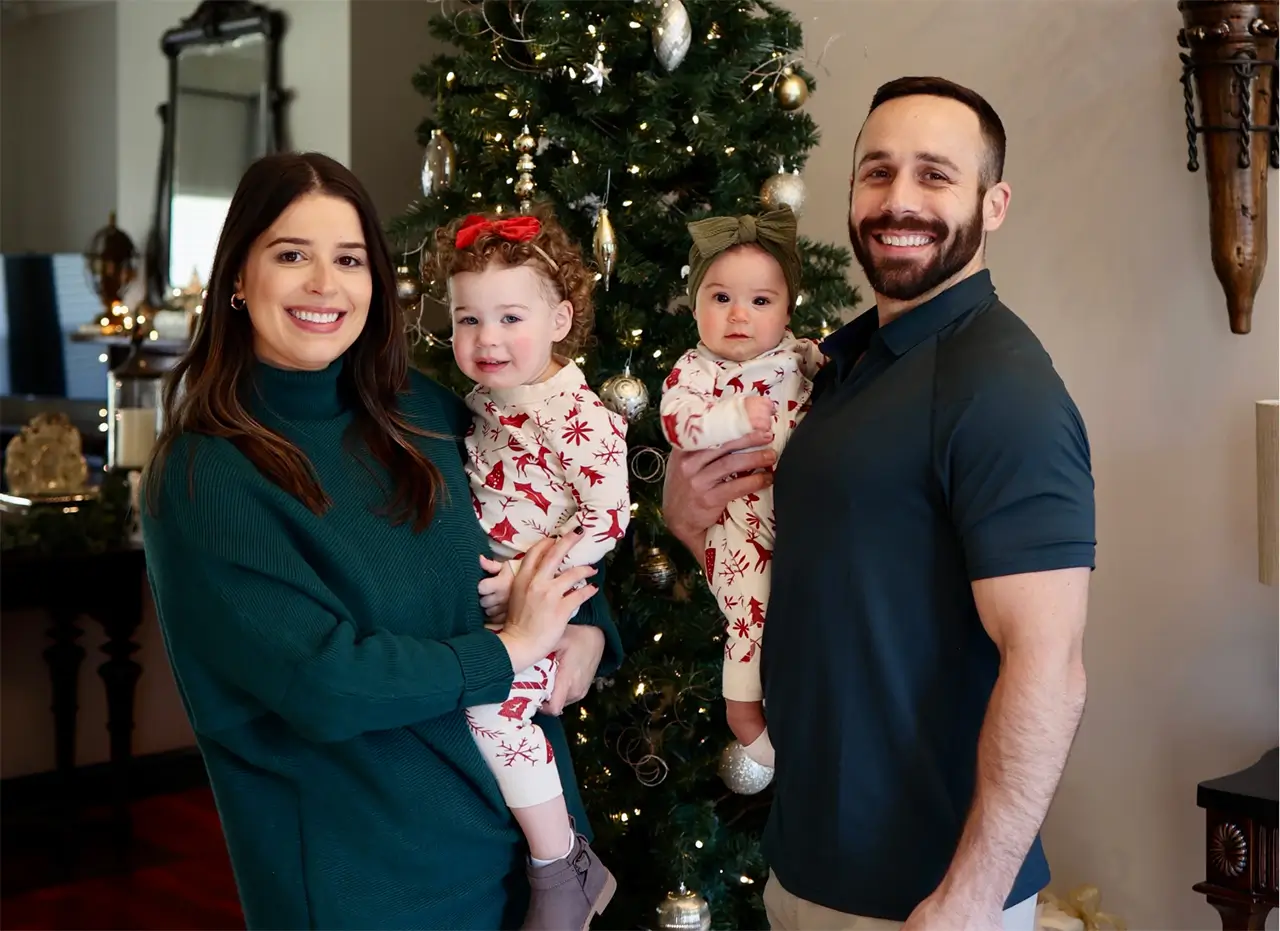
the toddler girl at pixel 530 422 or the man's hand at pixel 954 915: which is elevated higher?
the toddler girl at pixel 530 422

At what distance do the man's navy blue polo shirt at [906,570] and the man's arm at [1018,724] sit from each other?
5cm

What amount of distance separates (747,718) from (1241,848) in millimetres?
1124

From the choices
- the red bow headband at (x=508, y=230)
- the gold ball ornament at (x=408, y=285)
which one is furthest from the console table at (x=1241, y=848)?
the gold ball ornament at (x=408, y=285)

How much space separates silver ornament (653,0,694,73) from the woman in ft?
3.50

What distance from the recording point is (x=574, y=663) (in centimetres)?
193

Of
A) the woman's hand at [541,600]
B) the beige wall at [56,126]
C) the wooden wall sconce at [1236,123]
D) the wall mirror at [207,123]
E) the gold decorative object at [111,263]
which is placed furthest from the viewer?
the beige wall at [56,126]

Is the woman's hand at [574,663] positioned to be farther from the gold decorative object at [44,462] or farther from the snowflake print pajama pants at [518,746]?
the gold decorative object at [44,462]

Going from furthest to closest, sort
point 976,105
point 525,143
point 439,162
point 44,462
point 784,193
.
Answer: point 44,462 → point 439,162 → point 525,143 → point 784,193 → point 976,105

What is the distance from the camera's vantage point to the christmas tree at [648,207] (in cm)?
267

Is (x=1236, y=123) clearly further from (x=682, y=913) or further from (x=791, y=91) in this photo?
(x=682, y=913)

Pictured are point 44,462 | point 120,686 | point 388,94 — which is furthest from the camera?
point 44,462

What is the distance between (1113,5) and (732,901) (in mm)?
2254

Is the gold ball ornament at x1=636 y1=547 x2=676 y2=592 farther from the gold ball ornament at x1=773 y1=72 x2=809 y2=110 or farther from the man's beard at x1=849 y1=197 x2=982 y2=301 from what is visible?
the man's beard at x1=849 y1=197 x2=982 y2=301

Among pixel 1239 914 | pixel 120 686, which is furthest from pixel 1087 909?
pixel 120 686
